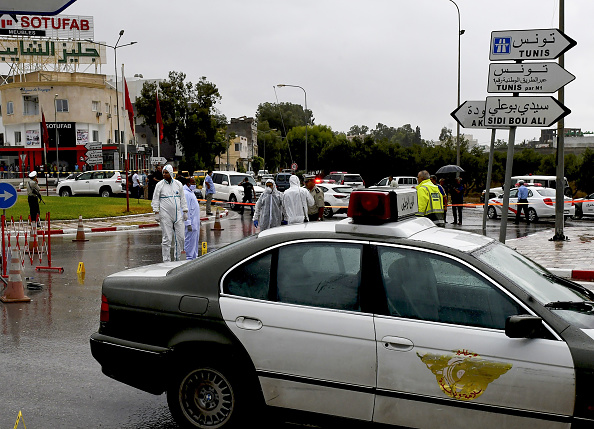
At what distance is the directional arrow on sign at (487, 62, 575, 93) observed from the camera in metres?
8.51

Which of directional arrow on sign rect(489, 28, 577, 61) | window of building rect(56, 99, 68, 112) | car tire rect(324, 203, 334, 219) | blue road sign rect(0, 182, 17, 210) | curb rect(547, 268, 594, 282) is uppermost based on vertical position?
window of building rect(56, 99, 68, 112)

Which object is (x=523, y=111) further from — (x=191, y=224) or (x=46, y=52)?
(x=46, y=52)

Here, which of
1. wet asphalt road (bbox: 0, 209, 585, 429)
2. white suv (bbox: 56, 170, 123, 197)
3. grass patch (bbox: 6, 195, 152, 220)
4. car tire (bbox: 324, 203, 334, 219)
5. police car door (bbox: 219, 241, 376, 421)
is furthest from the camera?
white suv (bbox: 56, 170, 123, 197)

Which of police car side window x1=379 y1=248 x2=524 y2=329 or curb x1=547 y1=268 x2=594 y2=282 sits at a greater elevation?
police car side window x1=379 y1=248 x2=524 y2=329

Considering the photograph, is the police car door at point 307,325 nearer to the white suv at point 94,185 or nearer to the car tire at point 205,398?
the car tire at point 205,398

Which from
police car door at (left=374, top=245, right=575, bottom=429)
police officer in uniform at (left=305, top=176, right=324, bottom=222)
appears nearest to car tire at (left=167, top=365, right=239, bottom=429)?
police car door at (left=374, top=245, right=575, bottom=429)

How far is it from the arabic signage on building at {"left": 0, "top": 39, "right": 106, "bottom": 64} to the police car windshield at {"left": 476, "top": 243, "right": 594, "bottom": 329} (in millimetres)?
68507

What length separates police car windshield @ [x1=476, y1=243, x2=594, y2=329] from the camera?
3.85m

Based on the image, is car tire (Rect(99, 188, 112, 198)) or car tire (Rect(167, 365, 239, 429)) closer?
car tire (Rect(167, 365, 239, 429))

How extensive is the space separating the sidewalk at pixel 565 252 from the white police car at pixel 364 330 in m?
7.24

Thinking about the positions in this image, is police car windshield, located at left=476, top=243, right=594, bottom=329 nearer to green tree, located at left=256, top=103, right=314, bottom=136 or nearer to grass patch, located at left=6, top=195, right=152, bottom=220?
grass patch, located at left=6, top=195, right=152, bottom=220

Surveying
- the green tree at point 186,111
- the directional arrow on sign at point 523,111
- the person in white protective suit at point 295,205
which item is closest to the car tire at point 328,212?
the person in white protective suit at point 295,205

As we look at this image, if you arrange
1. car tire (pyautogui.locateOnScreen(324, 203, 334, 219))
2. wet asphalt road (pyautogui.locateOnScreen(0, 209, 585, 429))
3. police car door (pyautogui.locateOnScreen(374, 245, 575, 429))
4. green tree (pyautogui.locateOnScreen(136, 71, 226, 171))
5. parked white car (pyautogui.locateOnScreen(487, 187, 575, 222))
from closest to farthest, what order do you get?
police car door (pyautogui.locateOnScreen(374, 245, 575, 429)) → wet asphalt road (pyautogui.locateOnScreen(0, 209, 585, 429)) → parked white car (pyautogui.locateOnScreen(487, 187, 575, 222)) → car tire (pyautogui.locateOnScreen(324, 203, 334, 219)) → green tree (pyautogui.locateOnScreen(136, 71, 226, 171))

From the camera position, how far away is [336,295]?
13.4 ft
